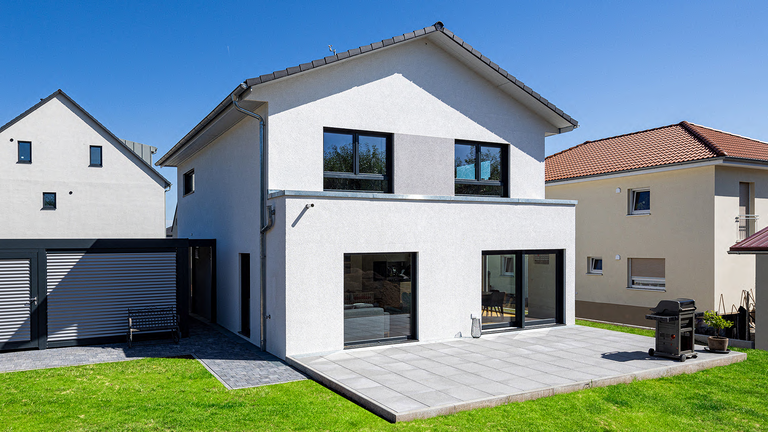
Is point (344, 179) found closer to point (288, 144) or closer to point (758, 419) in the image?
point (288, 144)

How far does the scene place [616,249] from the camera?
1939 cm

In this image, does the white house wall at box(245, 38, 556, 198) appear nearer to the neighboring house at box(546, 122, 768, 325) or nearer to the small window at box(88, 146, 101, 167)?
the neighboring house at box(546, 122, 768, 325)

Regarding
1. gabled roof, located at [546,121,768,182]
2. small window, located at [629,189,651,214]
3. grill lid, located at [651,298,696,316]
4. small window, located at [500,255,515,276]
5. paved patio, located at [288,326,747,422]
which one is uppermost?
gabled roof, located at [546,121,768,182]

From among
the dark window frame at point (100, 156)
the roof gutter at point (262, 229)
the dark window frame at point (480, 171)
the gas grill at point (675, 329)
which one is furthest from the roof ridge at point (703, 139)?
the dark window frame at point (100, 156)

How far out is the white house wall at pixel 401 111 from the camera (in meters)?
11.0

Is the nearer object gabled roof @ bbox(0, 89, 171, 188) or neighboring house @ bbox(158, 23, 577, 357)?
neighboring house @ bbox(158, 23, 577, 357)

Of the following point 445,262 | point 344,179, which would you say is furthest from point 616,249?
point 344,179


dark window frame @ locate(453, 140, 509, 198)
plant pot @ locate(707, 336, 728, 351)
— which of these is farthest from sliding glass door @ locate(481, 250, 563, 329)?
plant pot @ locate(707, 336, 728, 351)

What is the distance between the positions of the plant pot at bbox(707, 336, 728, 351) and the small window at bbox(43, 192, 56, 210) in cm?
2512

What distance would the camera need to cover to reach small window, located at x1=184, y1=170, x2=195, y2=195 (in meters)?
18.1

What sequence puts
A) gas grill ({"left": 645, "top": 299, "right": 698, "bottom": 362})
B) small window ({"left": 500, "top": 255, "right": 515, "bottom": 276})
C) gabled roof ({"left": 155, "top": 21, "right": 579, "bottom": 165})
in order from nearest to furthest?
1. gas grill ({"left": 645, "top": 299, "right": 698, "bottom": 362})
2. gabled roof ({"left": 155, "top": 21, "right": 579, "bottom": 165})
3. small window ({"left": 500, "top": 255, "right": 515, "bottom": 276})

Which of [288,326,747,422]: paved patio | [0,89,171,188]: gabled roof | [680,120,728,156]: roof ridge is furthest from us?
[0,89,171,188]: gabled roof

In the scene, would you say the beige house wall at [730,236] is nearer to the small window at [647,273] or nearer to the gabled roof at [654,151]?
the gabled roof at [654,151]

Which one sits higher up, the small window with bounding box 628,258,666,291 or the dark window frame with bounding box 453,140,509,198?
the dark window frame with bounding box 453,140,509,198
